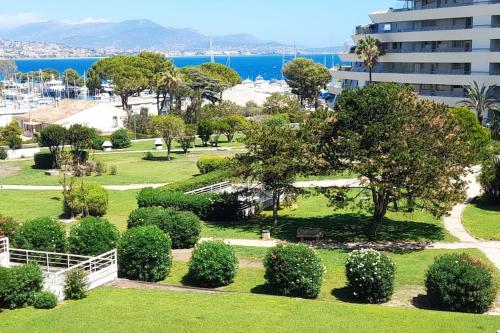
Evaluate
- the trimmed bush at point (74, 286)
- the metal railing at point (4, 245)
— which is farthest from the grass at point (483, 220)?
the metal railing at point (4, 245)

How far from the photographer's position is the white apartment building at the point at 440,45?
6769cm

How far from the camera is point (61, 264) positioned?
78.0 feet

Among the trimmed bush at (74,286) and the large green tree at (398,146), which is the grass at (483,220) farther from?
the trimmed bush at (74,286)

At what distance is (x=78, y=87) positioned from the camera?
160 metres

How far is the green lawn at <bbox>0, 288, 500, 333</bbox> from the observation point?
16953 millimetres

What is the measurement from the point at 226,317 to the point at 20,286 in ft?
21.1

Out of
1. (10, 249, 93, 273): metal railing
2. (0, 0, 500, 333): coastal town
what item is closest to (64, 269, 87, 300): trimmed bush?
(0, 0, 500, 333): coastal town

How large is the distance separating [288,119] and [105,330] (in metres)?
60.8

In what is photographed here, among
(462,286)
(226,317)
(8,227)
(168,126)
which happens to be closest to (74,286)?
(226,317)

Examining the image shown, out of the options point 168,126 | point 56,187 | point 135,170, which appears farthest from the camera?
point 168,126

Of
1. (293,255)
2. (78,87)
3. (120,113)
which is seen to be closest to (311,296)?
(293,255)

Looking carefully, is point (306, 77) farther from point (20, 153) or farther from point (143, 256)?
point (143, 256)

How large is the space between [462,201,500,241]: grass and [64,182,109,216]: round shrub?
1919 cm

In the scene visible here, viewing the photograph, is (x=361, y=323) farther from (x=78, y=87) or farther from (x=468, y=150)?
(x=78, y=87)
